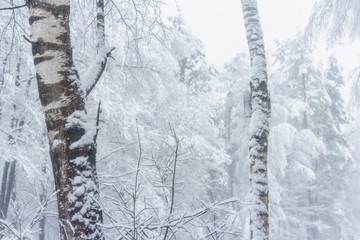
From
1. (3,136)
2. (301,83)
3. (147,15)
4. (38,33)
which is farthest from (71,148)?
(301,83)

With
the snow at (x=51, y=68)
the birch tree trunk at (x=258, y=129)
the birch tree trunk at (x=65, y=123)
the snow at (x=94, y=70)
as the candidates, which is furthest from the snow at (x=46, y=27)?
the birch tree trunk at (x=258, y=129)

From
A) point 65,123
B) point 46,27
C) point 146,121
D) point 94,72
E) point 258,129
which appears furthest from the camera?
point 146,121

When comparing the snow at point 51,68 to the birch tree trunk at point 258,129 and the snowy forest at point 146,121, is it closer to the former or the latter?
the snowy forest at point 146,121

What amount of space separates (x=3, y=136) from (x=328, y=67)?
2045 centimetres

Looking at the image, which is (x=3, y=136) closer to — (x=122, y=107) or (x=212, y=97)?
(x=122, y=107)

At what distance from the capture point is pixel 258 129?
172 inches

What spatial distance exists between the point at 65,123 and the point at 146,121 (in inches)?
412

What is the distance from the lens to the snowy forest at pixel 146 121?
2.01 meters

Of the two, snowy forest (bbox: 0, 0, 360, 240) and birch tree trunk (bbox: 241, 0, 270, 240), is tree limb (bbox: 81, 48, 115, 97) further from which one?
birch tree trunk (bbox: 241, 0, 270, 240)

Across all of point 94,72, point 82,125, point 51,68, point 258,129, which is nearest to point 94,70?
point 94,72

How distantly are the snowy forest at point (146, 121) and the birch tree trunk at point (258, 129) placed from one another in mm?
16

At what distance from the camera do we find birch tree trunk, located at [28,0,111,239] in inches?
75.6

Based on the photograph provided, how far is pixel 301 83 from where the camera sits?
60.4ft

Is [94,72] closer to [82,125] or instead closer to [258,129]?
[82,125]
